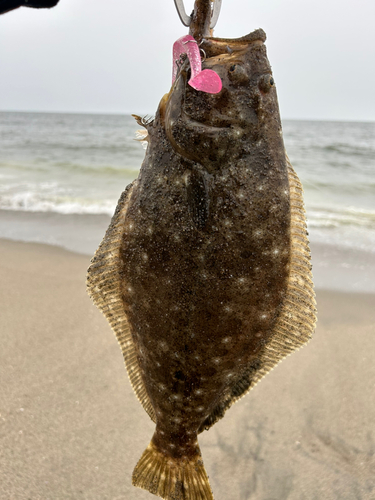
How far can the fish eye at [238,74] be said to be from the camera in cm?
165

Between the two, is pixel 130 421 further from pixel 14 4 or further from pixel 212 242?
pixel 14 4

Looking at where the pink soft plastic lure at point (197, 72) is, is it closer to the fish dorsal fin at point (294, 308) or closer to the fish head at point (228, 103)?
the fish head at point (228, 103)

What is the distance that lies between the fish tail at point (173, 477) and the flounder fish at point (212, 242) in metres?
0.33

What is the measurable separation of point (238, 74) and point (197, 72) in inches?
8.7

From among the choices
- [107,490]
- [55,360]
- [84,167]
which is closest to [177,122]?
[107,490]

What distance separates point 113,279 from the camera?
2021 mm

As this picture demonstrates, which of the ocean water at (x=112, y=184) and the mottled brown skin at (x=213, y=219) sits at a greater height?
the mottled brown skin at (x=213, y=219)

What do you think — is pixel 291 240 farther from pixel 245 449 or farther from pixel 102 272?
pixel 245 449

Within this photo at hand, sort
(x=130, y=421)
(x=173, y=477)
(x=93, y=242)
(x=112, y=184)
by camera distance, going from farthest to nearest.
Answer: (x=112, y=184)
(x=93, y=242)
(x=130, y=421)
(x=173, y=477)

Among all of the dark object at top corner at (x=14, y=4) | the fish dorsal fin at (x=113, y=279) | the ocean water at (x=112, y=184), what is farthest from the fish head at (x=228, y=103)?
the ocean water at (x=112, y=184)

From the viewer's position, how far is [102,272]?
6.68 ft

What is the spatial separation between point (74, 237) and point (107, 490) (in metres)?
5.24

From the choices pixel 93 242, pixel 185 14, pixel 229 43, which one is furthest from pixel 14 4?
pixel 93 242

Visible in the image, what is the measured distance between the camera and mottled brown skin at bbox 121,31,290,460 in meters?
1.67
